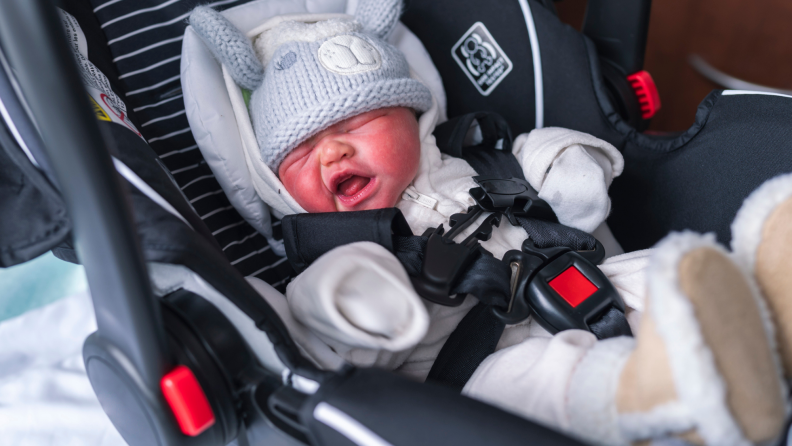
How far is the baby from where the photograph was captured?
327mm

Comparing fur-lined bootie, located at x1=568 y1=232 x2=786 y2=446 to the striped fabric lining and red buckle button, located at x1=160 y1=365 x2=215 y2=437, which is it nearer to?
red buckle button, located at x1=160 y1=365 x2=215 y2=437

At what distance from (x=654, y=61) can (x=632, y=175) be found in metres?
0.98

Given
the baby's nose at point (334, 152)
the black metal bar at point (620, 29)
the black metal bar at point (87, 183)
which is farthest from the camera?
the black metal bar at point (620, 29)

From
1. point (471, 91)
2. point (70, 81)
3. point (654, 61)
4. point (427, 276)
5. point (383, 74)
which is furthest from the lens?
point (654, 61)

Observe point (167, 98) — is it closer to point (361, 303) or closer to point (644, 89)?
point (361, 303)

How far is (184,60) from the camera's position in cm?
78

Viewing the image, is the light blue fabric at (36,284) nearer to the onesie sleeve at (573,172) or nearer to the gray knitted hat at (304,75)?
the gray knitted hat at (304,75)

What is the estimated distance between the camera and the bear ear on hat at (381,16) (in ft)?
2.70

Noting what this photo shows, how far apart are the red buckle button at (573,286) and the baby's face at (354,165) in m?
0.27

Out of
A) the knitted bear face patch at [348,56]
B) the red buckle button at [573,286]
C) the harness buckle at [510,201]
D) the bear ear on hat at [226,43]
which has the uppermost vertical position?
the bear ear on hat at [226,43]

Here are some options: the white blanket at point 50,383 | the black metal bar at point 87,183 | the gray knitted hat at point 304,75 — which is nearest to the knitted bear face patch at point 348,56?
the gray knitted hat at point 304,75

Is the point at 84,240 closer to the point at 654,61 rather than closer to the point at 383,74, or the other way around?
the point at 383,74

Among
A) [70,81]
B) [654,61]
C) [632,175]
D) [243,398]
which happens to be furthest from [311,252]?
[654,61]

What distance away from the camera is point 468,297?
0.68 meters
